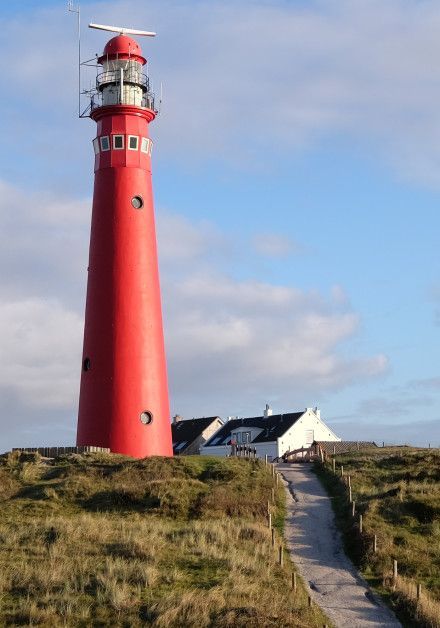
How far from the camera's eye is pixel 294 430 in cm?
8281

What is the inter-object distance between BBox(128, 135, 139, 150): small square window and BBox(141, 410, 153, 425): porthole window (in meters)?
11.9

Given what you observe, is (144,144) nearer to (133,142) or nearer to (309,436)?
(133,142)

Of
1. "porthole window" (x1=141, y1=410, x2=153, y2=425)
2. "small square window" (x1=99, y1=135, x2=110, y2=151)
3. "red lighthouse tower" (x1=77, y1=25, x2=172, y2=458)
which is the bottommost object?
"porthole window" (x1=141, y1=410, x2=153, y2=425)

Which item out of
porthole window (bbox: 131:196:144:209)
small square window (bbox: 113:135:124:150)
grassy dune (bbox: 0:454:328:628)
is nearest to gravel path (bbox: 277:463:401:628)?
grassy dune (bbox: 0:454:328:628)

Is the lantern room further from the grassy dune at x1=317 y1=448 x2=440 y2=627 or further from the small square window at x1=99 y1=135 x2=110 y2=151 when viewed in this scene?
the grassy dune at x1=317 y1=448 x2=440 y2=627

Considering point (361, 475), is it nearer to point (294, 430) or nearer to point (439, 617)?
point (439, 617)

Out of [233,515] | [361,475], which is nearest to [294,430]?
[361,475]

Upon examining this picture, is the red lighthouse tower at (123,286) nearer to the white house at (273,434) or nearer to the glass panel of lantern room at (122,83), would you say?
the glass panel of lantern room at (122,83)

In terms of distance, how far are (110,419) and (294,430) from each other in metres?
43.5

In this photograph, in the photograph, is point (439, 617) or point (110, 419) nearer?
point (439, 617)

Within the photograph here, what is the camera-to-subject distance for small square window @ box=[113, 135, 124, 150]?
43.4 m

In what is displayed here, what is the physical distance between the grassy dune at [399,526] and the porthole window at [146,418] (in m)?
7.96

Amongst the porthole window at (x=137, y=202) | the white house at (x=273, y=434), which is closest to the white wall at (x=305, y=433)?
the white house at (x=273, y=434)

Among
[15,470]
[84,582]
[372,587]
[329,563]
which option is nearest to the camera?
[84,582]
